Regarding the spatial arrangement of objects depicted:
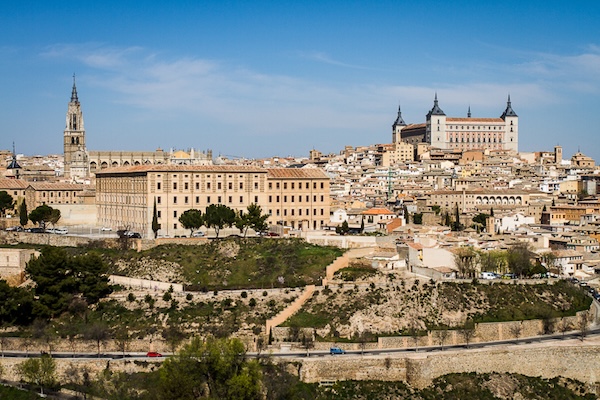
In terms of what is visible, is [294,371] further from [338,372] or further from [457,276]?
[457,276]

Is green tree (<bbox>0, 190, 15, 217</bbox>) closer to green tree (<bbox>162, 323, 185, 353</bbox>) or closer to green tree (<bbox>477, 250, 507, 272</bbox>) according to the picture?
green tree (<bbox>162, 323, 185, 353</bbox>)

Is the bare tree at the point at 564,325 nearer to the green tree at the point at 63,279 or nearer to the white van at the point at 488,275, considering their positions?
the white van at the point at 488,275

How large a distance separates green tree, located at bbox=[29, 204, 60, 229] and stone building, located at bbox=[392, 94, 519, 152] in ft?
269

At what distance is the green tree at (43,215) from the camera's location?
57500 millimetres

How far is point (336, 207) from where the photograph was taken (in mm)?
72938

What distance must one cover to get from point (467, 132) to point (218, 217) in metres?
89.7

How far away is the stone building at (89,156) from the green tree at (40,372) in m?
49.9

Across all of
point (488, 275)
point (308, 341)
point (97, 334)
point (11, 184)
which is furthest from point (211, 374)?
point (11, 184)

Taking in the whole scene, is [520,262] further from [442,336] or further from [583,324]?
[442,336]

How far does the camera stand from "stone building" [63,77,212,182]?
90.1m

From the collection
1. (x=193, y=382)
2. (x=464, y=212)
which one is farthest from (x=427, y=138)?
(x=193, y=382)

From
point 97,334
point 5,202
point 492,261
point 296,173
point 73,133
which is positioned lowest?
point 97,334

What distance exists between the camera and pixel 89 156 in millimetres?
98250

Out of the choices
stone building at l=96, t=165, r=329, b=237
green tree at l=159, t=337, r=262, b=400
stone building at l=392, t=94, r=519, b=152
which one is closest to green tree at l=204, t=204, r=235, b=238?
stone building at l=96, t=165, r=329, b=237
